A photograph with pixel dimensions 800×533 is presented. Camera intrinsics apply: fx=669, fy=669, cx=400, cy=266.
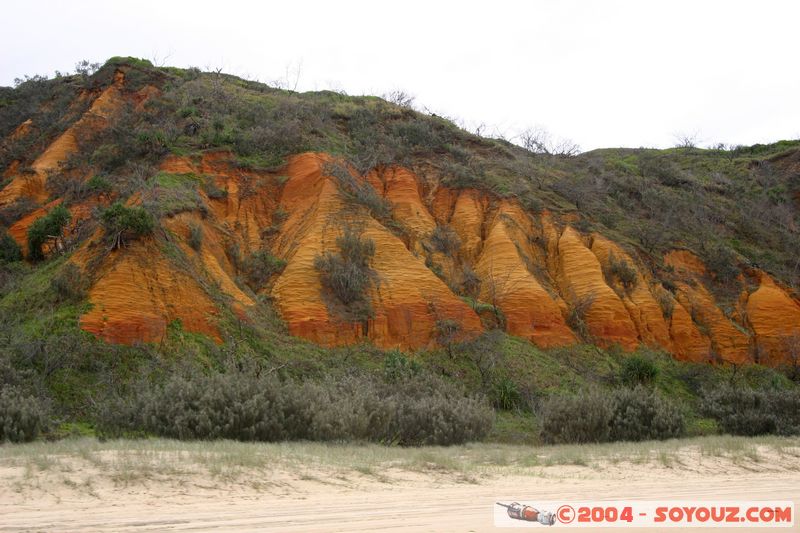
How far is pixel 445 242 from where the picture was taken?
30391 millimetres

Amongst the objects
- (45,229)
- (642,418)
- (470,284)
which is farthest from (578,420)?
(45,229)

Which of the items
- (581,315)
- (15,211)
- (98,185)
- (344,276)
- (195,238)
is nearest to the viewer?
(195,238)

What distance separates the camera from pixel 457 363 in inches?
971

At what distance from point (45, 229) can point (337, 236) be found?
11.2m

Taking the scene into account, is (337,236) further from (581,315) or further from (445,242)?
(581,315)

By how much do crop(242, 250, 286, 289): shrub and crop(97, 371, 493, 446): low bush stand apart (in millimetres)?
8533

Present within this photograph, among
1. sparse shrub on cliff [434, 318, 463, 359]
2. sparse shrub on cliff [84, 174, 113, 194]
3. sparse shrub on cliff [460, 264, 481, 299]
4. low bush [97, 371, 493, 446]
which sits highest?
sparse shrub on cliff [84, 174, 113, 194]

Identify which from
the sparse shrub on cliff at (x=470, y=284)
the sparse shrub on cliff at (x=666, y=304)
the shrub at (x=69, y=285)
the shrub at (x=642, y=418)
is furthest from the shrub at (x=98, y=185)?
the sparse shrub on cliff at (x=666, y=304)

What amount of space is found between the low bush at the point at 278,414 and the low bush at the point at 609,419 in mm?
2102

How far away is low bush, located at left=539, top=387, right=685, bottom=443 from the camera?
712 inches

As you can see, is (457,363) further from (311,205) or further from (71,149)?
(71,149)

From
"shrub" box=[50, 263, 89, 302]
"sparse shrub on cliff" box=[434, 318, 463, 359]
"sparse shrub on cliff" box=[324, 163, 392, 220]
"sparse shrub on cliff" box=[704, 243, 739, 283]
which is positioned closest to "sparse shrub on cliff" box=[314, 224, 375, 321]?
"sparse shrub on cliff" box=[434, 318, 463, 359]

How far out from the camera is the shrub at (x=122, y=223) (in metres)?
21.3

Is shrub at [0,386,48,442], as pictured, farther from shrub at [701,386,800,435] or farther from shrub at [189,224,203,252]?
shrub at [701,386,800,435]
